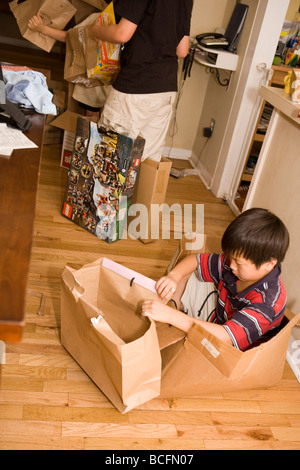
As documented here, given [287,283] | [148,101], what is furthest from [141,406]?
[148,101]

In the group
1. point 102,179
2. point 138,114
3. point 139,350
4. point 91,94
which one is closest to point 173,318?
point 139,350

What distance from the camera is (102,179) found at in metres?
2.44

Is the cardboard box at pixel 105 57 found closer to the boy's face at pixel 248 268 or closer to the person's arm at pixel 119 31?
the person's arm at pixel 119 31

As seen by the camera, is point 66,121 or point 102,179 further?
point 66,121

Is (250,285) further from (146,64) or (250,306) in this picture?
(146,64)

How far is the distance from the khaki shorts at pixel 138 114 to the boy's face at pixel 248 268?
1101mm

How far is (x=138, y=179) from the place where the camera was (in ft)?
8.35

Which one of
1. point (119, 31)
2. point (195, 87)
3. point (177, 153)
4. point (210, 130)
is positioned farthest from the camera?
point (177, 153)

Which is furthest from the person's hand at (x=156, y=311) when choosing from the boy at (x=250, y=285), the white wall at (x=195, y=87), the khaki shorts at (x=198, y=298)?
the white wall at (x=195, y=87)

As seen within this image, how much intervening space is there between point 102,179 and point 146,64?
22.5 inches

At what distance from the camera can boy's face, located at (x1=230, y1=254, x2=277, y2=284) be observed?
1.53 meters

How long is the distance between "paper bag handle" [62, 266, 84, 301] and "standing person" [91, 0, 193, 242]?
1.03 m

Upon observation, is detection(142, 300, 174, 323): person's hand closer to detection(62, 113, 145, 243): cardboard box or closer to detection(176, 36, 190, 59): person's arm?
detection(62, 113, 145, 243): cardboard box

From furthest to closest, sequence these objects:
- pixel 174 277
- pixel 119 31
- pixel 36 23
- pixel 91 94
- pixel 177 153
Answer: pixel 177 153
pixel 91 94
pixel 36 23
pixel 119 31
pixel 174 277
